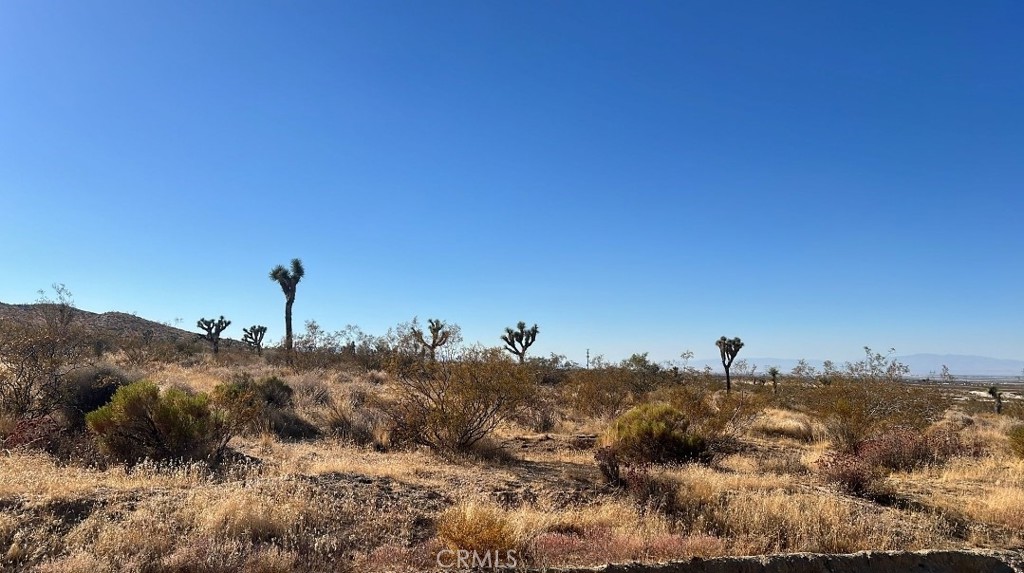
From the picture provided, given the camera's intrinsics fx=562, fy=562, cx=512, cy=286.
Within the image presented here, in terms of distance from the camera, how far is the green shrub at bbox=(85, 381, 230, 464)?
10211 millimetres

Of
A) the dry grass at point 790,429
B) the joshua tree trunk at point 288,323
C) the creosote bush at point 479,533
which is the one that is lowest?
the dry grass at point 790,429

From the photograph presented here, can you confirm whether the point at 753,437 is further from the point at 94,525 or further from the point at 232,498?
the point at 94,525

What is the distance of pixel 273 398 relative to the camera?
60.3 feet

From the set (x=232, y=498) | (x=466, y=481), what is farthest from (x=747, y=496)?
(x=232, y=498)

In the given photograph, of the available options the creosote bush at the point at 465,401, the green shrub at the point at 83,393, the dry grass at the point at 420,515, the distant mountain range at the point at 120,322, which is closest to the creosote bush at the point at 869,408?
the dry grass at the point at 420,515

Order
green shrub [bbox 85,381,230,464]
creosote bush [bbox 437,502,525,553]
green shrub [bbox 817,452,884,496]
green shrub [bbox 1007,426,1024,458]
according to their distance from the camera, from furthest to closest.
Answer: green shrub [bbox 1007,426,1024,458] < green shrub [bbox 85,381,230,464] < green shrub [bbox 817,452,884,496] < creosote bush [bbox 437,502,525,553]

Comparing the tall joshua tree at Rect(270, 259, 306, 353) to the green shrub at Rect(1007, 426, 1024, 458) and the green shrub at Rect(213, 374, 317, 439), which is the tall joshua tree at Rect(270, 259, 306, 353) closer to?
the green shrub at Rect(213, 374, 317, 439)

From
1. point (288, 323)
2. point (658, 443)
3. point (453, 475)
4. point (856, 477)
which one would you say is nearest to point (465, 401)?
point (453, 475)

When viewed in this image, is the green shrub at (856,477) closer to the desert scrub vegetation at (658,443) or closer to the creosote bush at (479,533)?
the desert scrub vegetation at (658,443)

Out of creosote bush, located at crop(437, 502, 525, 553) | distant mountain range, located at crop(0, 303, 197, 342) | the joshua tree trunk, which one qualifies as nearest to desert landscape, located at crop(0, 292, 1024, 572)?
creosote bush, located at crop(437, 502, 525, 553)

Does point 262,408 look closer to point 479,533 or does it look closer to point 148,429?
point 148,429

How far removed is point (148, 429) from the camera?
10.4 m

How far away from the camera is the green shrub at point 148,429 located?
1021 centimetres

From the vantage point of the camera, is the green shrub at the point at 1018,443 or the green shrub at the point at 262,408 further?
the green shrub at the point at 1018,443
